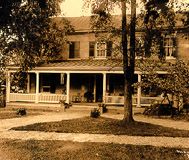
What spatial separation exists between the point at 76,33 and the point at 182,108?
13316mm

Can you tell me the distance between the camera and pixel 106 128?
20328 millimetres

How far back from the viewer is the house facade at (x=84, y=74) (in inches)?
1246

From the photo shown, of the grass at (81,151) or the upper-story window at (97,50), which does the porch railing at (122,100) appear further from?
the grass at (81,151)

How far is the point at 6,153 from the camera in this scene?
1410cm

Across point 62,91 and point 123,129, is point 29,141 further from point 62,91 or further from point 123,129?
point 62,91

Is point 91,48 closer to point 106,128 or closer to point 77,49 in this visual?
point 77,49

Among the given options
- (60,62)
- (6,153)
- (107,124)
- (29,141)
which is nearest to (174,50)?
(60,62)

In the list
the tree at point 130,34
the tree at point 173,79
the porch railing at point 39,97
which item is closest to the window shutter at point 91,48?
the porch railing at point 39,97

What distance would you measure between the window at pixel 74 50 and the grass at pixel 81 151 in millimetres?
20787

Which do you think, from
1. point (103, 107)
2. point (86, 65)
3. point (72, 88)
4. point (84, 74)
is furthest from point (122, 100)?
point (72, 88)

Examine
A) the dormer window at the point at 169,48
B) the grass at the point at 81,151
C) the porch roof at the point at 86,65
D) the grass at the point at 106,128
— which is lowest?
the grass at the point at 81,151

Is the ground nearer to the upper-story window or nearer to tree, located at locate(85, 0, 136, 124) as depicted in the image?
tree, located at locate(85, 0, 136, 124)

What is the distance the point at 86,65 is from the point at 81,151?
1835 cm

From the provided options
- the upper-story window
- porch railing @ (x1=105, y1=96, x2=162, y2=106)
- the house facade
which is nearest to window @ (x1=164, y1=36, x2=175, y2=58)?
the house facade
